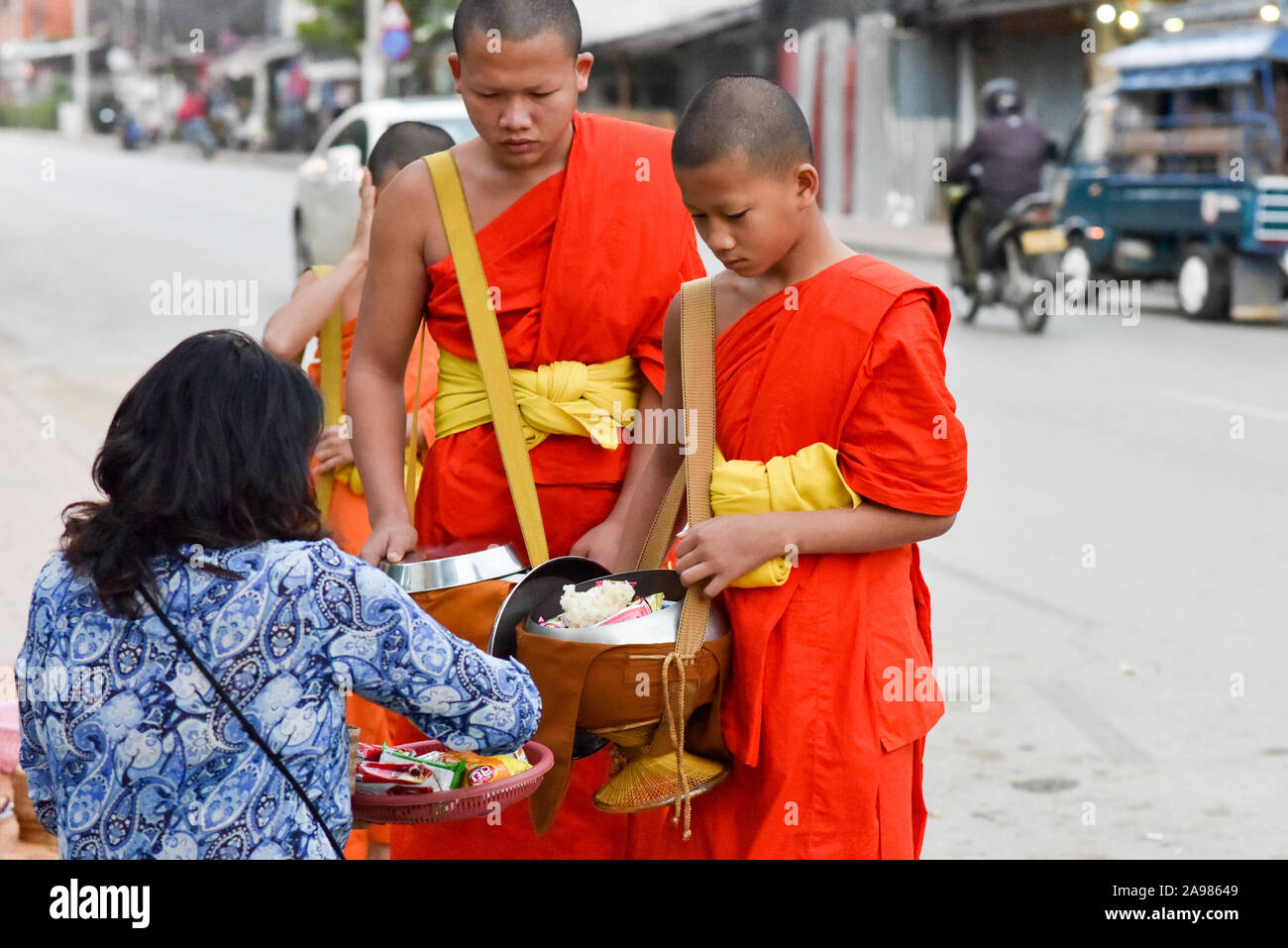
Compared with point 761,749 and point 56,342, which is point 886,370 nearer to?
point 761,749

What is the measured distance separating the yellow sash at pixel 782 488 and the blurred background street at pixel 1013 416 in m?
1.75

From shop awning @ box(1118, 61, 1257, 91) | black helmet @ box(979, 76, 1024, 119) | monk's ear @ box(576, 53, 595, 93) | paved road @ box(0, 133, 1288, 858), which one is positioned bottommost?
paved road @ box(0, 133, 1288, 858)

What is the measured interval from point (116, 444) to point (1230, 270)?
1274cm

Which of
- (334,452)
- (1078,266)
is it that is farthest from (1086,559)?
(1078,266)

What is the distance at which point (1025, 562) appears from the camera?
6.63 meters

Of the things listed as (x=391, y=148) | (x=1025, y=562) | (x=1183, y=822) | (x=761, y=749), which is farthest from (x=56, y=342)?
(x=761, y=749)

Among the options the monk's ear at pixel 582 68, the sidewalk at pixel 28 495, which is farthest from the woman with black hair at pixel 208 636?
the sidewalk at pixel 28 495

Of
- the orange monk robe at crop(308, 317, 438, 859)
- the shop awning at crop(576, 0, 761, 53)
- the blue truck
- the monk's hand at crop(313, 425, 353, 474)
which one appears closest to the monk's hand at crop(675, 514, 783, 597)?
the orange monk robe at crop(308, 317, 438, 859)

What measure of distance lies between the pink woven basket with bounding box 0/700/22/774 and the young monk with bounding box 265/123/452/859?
69 centimetres

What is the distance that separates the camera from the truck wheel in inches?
540

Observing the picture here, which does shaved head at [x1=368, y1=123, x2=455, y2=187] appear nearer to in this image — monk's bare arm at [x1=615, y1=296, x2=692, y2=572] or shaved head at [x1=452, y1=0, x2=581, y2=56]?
shaved head at [x1=452, y1=0, x2=581, y2=56]

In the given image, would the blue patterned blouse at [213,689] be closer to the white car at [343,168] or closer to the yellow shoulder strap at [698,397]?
the yellow shoulder strap at [698,397]

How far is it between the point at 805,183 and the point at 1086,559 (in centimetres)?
446

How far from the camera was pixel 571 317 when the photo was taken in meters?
2.93
